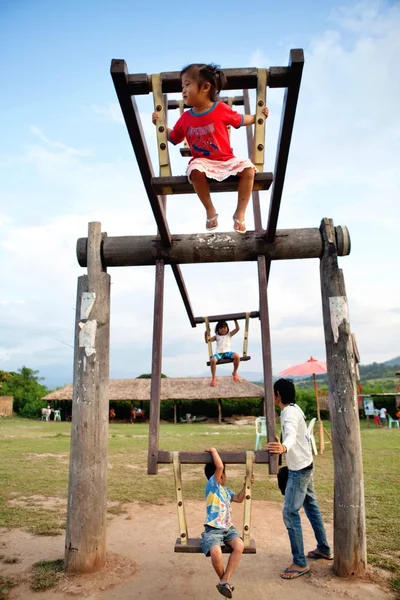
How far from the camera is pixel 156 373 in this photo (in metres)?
4.62

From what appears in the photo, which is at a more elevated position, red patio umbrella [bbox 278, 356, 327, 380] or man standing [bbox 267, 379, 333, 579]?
red patio umbrella [bbox 278, 356, 327, 380]

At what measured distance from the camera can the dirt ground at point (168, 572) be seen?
4117 millimetres

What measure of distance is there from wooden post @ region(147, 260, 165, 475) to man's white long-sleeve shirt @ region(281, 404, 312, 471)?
48.8 inches

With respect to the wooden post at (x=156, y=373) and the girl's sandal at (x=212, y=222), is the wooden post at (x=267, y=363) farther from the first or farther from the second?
the wooden post at (x=156, y=373)

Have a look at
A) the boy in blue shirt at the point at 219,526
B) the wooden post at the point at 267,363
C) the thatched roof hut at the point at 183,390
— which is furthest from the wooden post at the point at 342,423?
the thatched roof hut at the point at 183,390

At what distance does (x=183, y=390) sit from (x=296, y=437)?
29.0 m

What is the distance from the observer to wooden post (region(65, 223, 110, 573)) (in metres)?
4.56

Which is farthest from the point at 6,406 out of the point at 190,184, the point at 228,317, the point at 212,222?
the point at 190,184

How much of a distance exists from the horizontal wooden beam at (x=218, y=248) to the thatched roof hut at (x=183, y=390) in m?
26.2

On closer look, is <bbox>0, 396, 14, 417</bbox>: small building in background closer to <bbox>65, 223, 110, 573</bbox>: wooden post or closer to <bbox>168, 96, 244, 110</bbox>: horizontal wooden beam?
<bbox>65, 223, 110, 573</bbox>: wooden post

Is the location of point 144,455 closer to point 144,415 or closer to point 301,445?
point 301,445

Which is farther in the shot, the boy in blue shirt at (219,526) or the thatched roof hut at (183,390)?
the thatched roof hut at (183,390)

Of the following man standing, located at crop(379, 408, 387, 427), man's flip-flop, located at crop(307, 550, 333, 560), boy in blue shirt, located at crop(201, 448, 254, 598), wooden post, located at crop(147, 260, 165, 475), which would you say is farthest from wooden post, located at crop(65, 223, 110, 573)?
man standing, located at crop(379, 408, 387, 427)

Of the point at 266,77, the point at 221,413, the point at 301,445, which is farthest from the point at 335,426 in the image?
the point at 221,413
